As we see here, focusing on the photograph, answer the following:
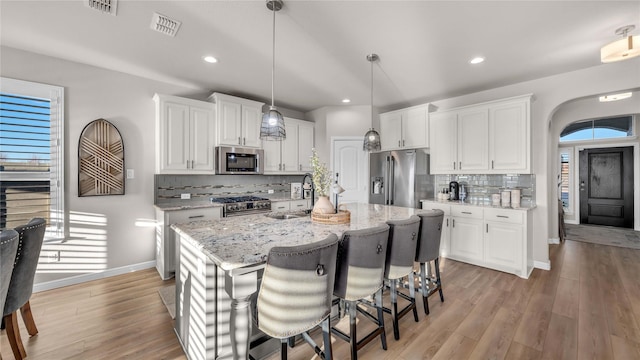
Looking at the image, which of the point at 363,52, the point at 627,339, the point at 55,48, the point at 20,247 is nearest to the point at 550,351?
the point at 627,339

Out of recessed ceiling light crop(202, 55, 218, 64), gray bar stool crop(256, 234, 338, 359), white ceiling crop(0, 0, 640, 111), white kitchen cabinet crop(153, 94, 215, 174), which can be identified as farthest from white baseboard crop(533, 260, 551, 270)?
recessed ceiling light crop(202, 55, 218, 64)

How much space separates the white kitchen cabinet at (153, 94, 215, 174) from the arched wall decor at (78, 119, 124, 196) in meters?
0.45

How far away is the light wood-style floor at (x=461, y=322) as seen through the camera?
191cm

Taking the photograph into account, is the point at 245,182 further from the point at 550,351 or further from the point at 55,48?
the point at 550,351

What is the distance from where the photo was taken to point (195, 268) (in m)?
1.63

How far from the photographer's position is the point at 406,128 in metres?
→ 4.57

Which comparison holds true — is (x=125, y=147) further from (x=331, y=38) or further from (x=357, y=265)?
(x=357, y=265)

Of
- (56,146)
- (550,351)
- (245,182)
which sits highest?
(56,146)

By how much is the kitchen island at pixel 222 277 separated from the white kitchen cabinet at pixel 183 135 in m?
1.83

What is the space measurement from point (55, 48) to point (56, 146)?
106 centimetres

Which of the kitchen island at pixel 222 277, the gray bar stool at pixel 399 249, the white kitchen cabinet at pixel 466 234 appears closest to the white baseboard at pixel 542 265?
the white kitchen cabinet at pixel 466 234

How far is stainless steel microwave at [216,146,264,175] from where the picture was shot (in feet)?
12.6

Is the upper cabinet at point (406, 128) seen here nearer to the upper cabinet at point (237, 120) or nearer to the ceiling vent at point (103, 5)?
the upper cabinet at point (237, 120)

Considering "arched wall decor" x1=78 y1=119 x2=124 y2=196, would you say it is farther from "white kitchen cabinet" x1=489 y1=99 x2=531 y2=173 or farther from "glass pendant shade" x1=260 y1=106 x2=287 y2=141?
"white kitchen cabinet" x1=489 y1=99 x2=531 y2=173
